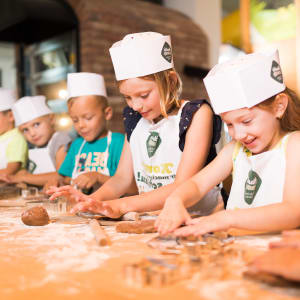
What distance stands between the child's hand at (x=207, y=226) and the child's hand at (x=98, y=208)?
1.19 feet

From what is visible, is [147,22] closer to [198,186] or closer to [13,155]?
[13,155]

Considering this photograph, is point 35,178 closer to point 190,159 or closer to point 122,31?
point 190,159

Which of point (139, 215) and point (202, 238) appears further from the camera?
point (139, 215)

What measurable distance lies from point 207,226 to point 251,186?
0.43 meters

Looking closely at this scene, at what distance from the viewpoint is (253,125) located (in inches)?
47.3

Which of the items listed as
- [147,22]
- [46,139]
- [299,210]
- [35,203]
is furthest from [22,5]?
[299,210]

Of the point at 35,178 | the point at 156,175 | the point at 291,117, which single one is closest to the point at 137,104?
the point at 156,175

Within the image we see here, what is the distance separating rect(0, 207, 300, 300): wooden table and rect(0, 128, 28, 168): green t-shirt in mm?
1762

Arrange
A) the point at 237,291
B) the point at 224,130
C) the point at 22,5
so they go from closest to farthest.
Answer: the point at 237,291 < the point at 224,130 < the point at 22,5

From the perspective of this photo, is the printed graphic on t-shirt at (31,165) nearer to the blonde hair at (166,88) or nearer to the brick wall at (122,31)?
the blonde hair at (166,88)

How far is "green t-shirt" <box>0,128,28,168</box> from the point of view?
2.82 metres

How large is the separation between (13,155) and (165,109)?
157 centimetres

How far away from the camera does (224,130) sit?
1742 millimetres

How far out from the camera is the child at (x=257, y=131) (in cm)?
117
